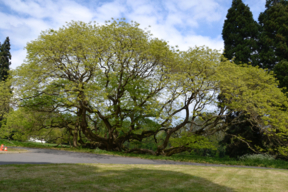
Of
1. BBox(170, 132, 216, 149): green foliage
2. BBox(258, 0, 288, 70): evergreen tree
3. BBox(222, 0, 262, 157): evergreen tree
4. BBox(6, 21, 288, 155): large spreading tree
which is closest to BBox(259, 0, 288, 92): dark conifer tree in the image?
BBox(258, 0, 288, 70): evergreen tree

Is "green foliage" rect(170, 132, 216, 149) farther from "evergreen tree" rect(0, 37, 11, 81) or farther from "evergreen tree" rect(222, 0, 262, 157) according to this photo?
"evergreen tree" rect(0, 37, 11, 81)

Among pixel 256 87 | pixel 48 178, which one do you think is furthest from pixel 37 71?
pixel 256 87

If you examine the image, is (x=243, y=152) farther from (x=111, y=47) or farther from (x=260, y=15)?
(x=260, y=15)

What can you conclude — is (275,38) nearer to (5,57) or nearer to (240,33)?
(240,33)

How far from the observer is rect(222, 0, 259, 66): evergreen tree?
2585 centimetres

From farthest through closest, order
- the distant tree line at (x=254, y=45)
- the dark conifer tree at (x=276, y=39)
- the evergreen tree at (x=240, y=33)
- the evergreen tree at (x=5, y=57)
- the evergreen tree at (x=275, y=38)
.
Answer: the evergreen tree at (x=5, y=57), the evergreen tree at (x=240, y=33), the evergreen tree at (x=275, y=38), the dark conifer tree at (x=276, y=39), the distant tree line at (x=254, y=45)

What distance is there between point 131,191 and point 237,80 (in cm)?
1403

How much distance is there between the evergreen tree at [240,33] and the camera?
2585cm

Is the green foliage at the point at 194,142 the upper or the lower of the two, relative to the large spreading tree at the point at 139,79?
lower

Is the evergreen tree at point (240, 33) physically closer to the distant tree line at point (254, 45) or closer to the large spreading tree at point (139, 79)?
the distant tree line at point (254, 45)

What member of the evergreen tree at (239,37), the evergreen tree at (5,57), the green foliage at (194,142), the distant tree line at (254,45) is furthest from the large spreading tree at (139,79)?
the evergreen tree at (5,57)

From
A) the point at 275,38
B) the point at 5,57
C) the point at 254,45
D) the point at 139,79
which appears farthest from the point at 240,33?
the point at 5,57

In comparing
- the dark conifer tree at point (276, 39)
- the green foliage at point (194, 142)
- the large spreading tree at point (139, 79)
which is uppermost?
the dark conifer tree at point (276, 39)

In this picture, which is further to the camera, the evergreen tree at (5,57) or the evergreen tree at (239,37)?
the evergreen tree at (5,57)
